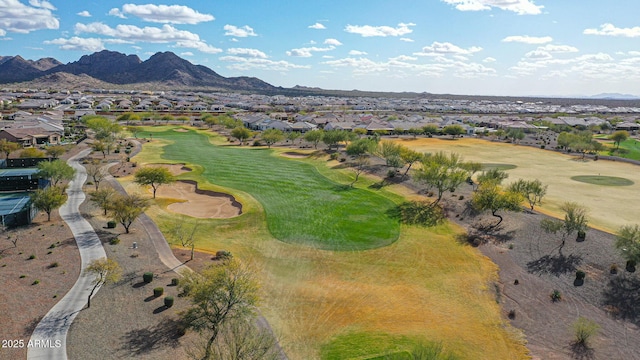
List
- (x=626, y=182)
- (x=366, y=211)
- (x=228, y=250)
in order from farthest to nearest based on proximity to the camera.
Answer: (x=626, y=182)
(x=366, y=211)
(x=228, y=250)

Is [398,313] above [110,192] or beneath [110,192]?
beneath

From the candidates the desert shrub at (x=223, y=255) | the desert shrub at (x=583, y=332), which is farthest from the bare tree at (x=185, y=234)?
the desert shrub at (x=583, y=332)

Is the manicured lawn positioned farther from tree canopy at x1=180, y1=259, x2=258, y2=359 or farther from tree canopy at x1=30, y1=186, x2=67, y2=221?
tree canopy at x1=30, y1=186, x2=67, y2=221

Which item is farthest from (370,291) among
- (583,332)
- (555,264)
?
(555,264)

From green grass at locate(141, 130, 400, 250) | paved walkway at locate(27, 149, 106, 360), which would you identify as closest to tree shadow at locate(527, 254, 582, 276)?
green grass at locate(141, 130, 400, 250)

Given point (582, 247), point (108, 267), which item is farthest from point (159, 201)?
point (582, 247)

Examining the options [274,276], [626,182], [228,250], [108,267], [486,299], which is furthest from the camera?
[626,182]

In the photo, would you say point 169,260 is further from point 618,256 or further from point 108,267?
point 618,256

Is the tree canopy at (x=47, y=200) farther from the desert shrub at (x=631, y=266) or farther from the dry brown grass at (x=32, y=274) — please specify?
the desert shrub at (x=631, y=266)
